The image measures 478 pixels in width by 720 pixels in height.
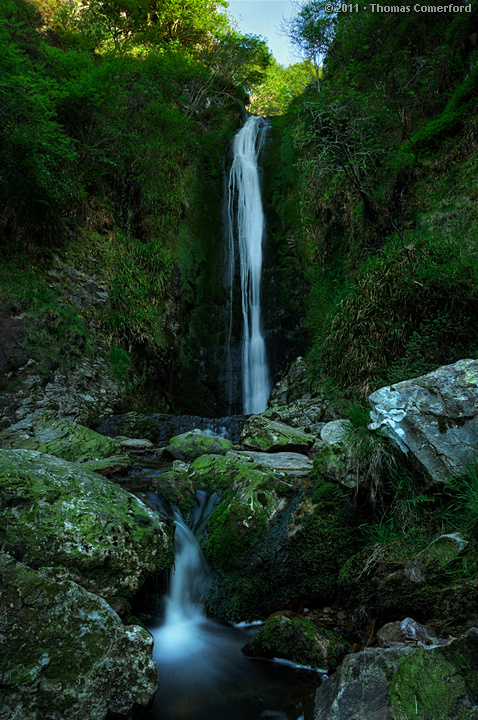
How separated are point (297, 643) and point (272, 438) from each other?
343cm

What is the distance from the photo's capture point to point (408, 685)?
67.6 inches

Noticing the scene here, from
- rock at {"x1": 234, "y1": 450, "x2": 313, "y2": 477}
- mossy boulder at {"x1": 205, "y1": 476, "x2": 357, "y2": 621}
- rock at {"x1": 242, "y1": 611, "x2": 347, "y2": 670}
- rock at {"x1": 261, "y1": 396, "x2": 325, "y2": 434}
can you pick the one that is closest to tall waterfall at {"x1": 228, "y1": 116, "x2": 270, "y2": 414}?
rock at {"x1": 261, "y1": 396, "x2": 325, "y2": 434}

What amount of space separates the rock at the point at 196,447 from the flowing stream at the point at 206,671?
1969mm

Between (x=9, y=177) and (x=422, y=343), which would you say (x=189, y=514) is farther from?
(x=9, y=177)

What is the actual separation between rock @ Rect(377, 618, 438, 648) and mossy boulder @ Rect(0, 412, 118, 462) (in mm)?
4294

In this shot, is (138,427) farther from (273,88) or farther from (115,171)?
(273,88)

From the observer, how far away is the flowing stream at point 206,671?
7.55ft

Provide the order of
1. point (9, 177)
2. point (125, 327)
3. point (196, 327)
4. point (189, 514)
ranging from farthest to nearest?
1. point (196, 327)
2. point (125, 327)
3. point (9, 177)
4. point (189, 514)

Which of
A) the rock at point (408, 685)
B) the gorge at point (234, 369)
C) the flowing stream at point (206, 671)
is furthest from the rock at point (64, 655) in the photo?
the rock at point (408, 685)

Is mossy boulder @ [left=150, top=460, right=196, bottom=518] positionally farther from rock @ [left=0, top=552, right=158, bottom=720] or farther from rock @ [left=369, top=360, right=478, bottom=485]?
rock @ [left=369, top=360, right=478, bottom=485]

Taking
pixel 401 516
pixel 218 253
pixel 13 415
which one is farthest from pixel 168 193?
pixel 401 516

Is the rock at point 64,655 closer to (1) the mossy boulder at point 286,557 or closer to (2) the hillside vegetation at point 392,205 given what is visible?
(1) the mossy boulder at point 286,557

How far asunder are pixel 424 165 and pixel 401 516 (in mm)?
7711

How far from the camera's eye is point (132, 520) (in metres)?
3.24
